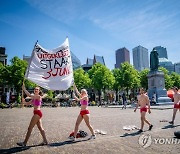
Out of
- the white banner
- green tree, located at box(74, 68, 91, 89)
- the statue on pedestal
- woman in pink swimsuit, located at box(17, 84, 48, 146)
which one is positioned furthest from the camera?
green tree, located at box(74, 68, 91, 89)

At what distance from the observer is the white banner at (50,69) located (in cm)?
810

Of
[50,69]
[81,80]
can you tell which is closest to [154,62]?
[81,80]

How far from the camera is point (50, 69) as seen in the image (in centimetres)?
831

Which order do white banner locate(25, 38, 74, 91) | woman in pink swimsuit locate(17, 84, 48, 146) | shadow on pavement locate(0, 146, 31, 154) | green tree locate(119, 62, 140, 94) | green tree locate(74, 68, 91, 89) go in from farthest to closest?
green tree locate(74, 68, 91, 89) → green tree locate(119, 62, 140, 94) → white banner locate(25, 38, 74, 91) → woman in pink swimsuit locate(17, 84, 48, 146) → shadow on pavement locate(0, 146, 31, 154)

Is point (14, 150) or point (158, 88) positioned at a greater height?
point (158, 88)

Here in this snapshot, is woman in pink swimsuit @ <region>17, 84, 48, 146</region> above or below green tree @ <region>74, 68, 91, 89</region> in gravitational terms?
below

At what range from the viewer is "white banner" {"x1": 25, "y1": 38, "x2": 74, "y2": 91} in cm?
810

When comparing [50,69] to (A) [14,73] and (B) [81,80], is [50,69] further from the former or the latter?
(B) [81,80]

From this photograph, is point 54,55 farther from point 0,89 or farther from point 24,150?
point 0,89

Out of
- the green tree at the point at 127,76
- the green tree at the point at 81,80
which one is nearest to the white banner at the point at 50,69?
the green tree at the point at 127,76

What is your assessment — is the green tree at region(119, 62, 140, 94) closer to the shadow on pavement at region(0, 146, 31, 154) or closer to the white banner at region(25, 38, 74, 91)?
the white banner at region(25, 38, 74, 91)

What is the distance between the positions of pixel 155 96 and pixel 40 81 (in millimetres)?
32550

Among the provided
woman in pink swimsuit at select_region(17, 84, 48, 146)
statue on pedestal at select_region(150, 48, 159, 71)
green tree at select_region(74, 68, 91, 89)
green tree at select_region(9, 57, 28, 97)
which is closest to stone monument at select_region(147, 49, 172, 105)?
statue on pedestal at select_region(150, 48, 159, 71)

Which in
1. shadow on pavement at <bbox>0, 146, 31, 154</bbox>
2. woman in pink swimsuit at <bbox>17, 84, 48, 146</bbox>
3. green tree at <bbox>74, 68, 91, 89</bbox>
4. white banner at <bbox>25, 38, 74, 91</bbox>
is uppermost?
green tree at <bbox>74, 68, 91, 89</bbox>
